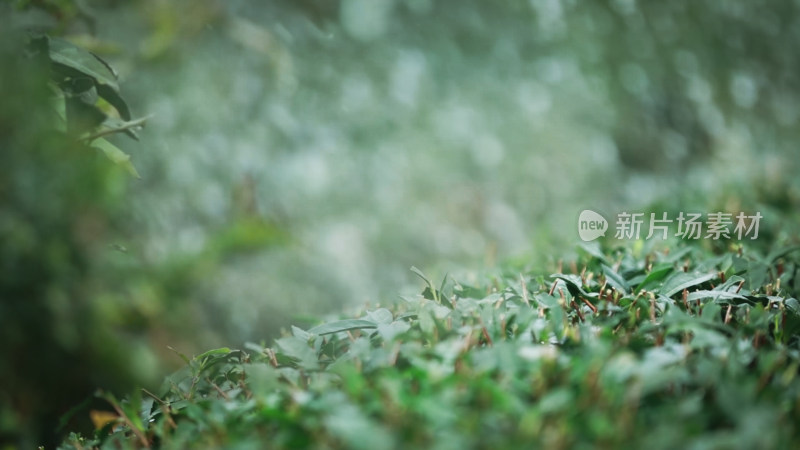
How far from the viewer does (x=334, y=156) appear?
3104mm

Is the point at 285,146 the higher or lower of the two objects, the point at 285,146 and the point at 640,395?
the lower

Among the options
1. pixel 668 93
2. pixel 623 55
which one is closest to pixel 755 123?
pixel 668 93

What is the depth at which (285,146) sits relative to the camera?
9.73 feet

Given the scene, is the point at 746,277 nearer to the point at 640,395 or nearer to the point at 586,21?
the point at 640,395

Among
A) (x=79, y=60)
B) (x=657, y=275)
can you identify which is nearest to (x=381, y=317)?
(x=657, y=275)

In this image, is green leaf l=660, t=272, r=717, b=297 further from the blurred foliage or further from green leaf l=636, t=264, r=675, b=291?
the blurred foliage

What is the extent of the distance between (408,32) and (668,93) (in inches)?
64.5

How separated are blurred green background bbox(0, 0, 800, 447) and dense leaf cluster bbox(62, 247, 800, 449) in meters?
0.54

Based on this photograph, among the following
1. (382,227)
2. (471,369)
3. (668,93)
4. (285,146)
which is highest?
(668,93)

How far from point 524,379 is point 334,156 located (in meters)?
2.51

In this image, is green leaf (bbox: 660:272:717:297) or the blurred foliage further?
the blurred foliage

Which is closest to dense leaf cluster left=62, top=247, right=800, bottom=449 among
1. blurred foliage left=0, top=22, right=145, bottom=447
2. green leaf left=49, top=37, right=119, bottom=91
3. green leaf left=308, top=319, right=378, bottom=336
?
green leaf left=308, top=319, right=378, bottom=336

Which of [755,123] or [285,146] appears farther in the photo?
[755,123]

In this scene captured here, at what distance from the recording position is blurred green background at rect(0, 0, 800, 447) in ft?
5.14
